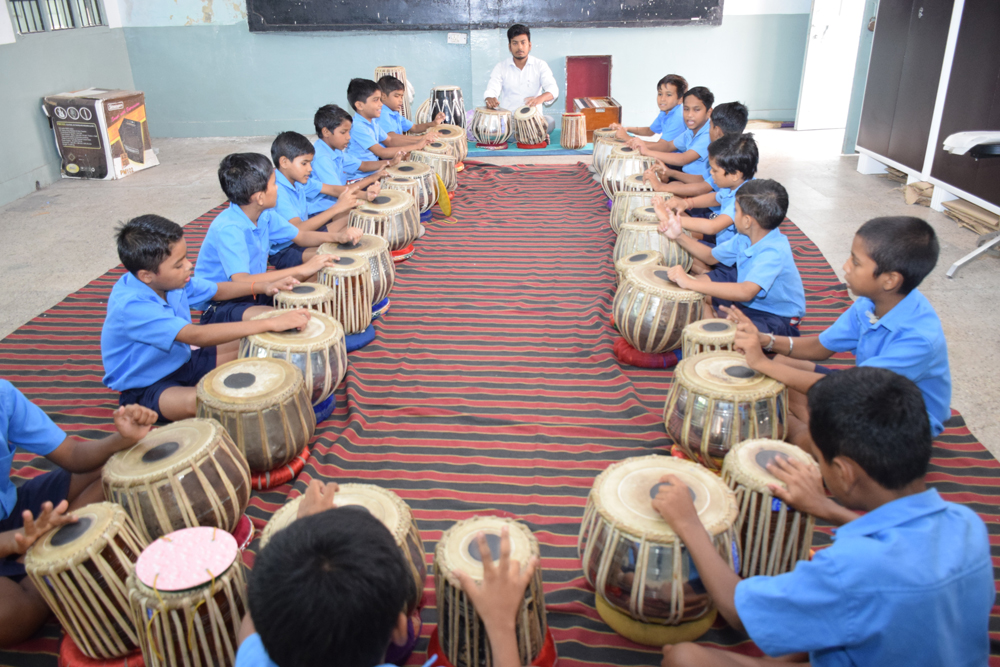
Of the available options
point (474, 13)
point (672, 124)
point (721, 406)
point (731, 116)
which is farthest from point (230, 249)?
point (474, 13)

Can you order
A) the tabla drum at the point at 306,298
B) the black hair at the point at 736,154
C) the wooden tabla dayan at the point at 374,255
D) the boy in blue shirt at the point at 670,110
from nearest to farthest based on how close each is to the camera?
the tabla drum at the point at 306,298 → the wooden tabla dayan at the point at 374,255 → the black hair at the point at 736,154 → the boy in blue shirt at the point at 670,110

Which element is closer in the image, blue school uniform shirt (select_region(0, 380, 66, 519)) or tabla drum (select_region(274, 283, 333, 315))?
blue school uniform shirt (select_region(0, 380, 66, 519))

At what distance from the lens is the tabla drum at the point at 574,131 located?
23.7 feet

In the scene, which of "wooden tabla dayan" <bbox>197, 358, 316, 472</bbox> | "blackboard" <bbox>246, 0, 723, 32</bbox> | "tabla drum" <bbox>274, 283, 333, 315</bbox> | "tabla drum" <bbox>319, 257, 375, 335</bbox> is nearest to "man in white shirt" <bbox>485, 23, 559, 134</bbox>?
"blackboard" <bbox>246, 0, 723, 32</bbox>

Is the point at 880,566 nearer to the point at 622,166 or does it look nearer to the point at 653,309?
the point at 653,309

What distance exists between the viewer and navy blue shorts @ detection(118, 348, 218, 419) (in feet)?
8.67

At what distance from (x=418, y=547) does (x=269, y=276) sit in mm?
1813

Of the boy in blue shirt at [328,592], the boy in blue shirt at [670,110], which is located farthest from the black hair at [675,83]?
the boy in blue shirt at [328,592]

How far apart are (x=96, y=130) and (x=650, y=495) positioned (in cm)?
700

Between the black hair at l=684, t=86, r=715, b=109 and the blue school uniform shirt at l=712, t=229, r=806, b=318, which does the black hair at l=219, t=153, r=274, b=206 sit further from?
the black hair at l=684, t=86, r=715, b=109

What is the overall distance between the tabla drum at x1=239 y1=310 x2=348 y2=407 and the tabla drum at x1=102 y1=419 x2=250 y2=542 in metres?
0.55

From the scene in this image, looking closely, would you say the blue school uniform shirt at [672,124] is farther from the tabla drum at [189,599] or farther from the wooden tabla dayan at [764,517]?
the tabla drum at [189,599]

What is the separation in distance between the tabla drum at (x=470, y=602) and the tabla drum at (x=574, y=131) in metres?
6.16

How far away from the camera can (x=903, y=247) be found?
87.5 inches
